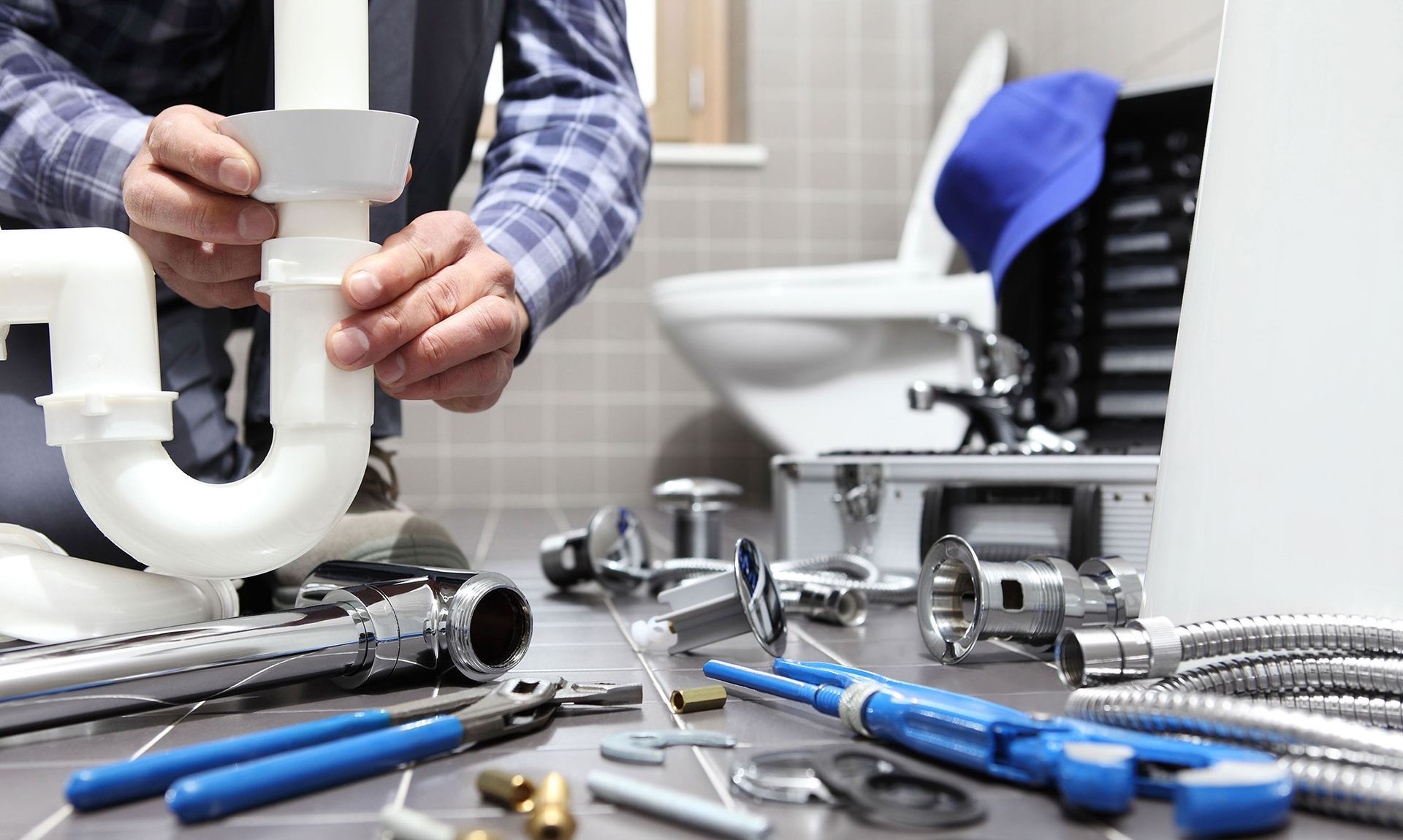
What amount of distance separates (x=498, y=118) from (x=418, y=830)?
64 centimetres

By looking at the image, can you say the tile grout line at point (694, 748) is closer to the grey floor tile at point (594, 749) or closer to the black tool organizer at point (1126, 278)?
the grey floor tile at point (594, 749)

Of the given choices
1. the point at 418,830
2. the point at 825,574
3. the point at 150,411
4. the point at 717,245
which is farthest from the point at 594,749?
the point at 717,245

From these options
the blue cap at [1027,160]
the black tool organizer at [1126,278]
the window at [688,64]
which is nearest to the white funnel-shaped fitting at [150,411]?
the black tool organizer at [1126,278]

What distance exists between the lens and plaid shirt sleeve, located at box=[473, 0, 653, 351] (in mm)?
702

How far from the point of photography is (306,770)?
1.11ft

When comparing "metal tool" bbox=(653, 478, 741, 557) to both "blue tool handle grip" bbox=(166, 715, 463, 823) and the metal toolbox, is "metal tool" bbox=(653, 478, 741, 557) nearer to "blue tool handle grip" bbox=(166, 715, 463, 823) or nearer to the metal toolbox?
the metal toolbox

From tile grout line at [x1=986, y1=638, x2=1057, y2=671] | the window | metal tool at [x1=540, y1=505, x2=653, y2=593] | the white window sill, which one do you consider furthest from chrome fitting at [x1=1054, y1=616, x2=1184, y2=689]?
the window

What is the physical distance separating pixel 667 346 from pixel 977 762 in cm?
200

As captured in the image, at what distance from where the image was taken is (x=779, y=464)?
3.31 feet

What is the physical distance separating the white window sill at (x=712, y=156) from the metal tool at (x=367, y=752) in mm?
1968

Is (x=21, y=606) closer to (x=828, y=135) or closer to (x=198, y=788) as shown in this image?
(x=198, y=788)

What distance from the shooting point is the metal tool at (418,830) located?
0.28 meters

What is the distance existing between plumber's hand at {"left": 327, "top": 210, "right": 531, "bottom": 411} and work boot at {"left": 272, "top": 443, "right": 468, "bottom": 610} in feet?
0.48

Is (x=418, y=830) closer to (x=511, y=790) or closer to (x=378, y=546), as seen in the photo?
(x=511, y=790)
